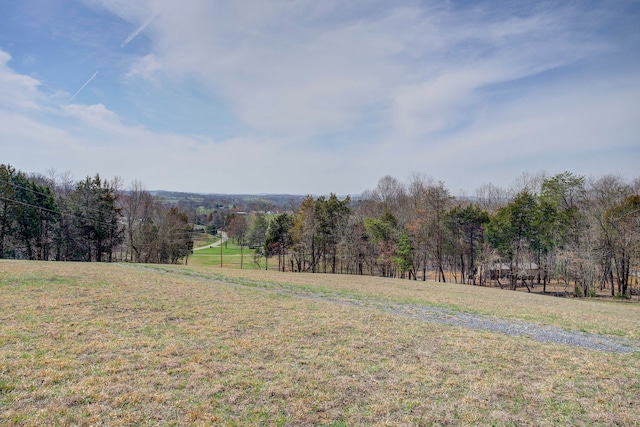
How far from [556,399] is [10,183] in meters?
45.7

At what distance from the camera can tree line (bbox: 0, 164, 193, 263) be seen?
34.2 meters

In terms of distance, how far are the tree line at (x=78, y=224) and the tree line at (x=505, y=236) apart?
48.4ft

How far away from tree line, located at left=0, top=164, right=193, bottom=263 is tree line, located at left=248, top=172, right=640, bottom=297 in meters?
14.8

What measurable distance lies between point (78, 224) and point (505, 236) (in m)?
48.6

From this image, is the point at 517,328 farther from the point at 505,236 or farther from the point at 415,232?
the point at 505,236

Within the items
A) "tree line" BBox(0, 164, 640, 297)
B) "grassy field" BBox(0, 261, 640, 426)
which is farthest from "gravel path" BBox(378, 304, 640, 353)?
"tree line" BBox(0, 164, 640, 297)

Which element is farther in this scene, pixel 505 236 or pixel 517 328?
pixel 505 236

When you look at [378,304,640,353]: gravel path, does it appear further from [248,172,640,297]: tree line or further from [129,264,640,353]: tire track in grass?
[248,172,640,297]: tree line

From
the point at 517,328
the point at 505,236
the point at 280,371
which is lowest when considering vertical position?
the point at 517,328

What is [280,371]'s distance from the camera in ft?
19.8

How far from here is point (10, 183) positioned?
33.7 meters

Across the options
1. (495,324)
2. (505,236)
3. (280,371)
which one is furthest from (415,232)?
(280,371)

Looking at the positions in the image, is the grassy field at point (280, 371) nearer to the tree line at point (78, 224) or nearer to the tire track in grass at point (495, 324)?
the tire track in grass at point (495, 324)

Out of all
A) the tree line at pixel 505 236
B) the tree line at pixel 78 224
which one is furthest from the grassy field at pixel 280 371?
the tree line at pixel 78 224
